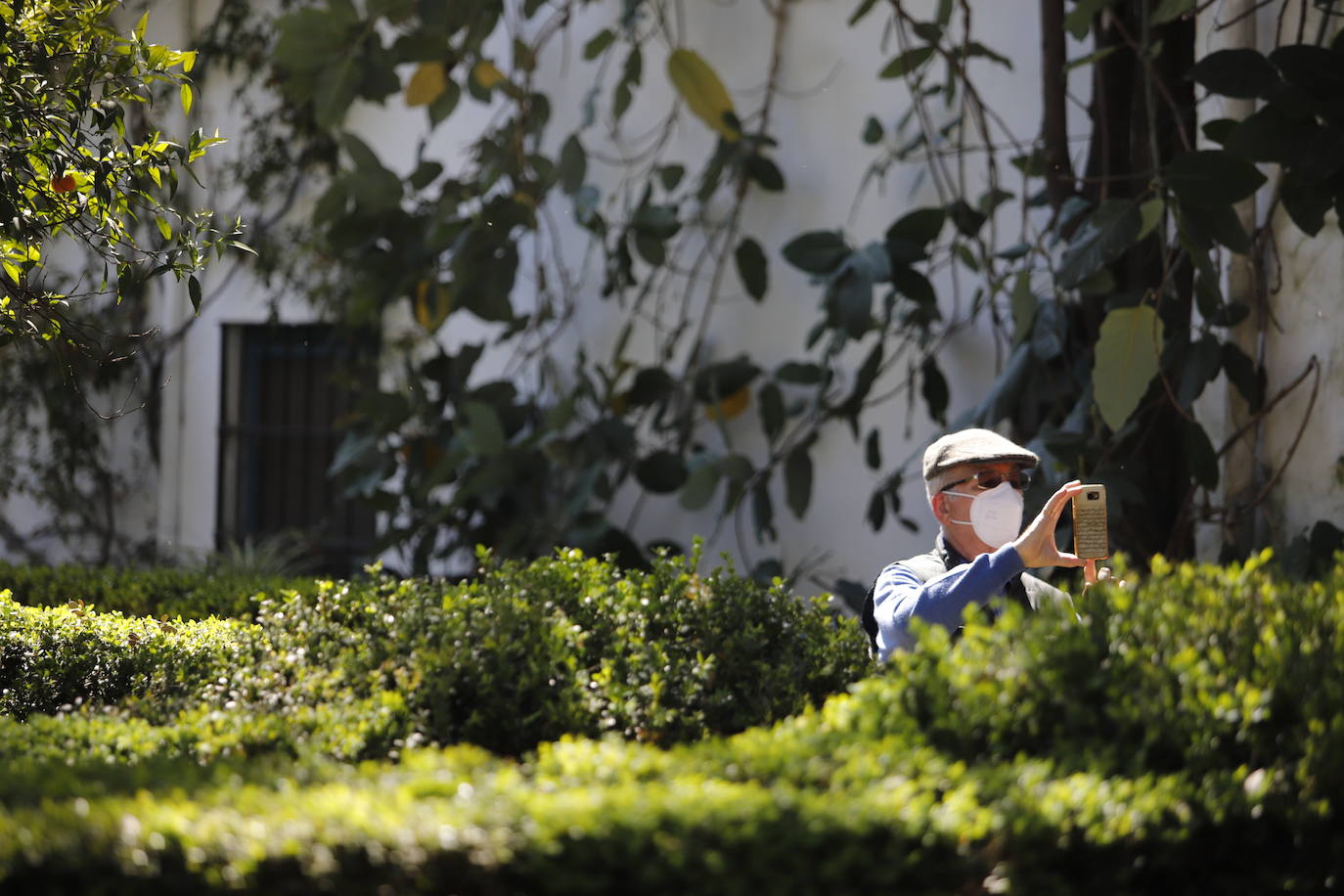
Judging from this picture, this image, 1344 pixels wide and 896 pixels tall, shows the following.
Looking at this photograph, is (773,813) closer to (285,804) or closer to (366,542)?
(285,804)

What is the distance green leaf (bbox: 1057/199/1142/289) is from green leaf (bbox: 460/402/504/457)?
2.70 meters

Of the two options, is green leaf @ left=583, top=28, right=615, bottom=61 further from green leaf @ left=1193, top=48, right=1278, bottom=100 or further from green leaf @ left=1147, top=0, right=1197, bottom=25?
green leaf @ left=1193, top=48, right=1278, bottom=100

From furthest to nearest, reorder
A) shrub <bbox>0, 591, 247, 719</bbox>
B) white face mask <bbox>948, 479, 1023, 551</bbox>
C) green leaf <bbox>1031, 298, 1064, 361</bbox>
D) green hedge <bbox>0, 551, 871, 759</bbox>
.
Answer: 1. green leaf <bbox>1031, 298, 1064, 361</bbox>
2. shrub <bbox>0, 591, 247, 719</bbox>
3. white face mask <bbox>948, 479, 1023, 551</bbox>
4. green hedge <bbox>0, 551, 871, 759</bbox>

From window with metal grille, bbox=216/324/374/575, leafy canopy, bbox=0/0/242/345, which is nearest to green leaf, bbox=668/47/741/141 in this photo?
window with metal grille, bbox=216/324/374/575

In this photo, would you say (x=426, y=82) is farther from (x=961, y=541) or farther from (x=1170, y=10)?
(x=961, y=541)

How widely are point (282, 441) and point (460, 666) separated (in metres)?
6.30

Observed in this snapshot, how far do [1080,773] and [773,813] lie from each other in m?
0.59

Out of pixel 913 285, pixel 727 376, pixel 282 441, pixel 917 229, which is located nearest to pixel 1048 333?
pixel 913 285

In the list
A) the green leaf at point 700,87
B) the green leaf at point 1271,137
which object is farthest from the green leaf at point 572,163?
the green leaf at point 1271,137

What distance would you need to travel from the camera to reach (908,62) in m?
5.82

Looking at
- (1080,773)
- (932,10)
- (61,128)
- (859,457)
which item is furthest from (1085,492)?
(932,10)

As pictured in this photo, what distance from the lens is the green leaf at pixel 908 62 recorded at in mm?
5784

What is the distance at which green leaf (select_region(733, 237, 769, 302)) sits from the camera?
6516mm

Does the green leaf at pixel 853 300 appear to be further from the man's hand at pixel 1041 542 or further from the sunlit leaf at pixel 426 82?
the man's hand at pixel 1041 542
